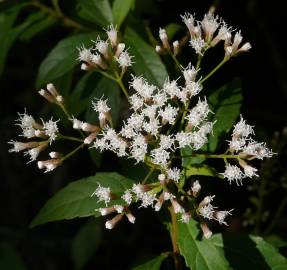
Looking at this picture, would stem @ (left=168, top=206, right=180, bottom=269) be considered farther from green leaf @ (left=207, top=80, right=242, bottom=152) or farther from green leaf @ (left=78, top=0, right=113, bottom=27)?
green leaf @ (left=78, top=0, right=113, bottom=27)

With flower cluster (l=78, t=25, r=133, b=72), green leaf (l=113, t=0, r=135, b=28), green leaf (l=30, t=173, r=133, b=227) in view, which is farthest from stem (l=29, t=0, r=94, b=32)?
green leaf (l=30, t=173, r=133, b=227)

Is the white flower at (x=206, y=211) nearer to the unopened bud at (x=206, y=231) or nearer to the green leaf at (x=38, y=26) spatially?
the unopened bud at (x=206, y=231)

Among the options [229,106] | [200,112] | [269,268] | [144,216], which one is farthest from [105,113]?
[144,216]

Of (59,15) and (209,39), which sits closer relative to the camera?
(209,39)

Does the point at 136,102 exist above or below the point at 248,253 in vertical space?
above

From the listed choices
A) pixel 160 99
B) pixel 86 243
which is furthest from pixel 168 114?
pixel 86 243

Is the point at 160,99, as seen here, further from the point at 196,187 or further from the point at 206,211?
the point at 206,211

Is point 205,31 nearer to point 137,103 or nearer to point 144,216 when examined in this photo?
point 137,103
